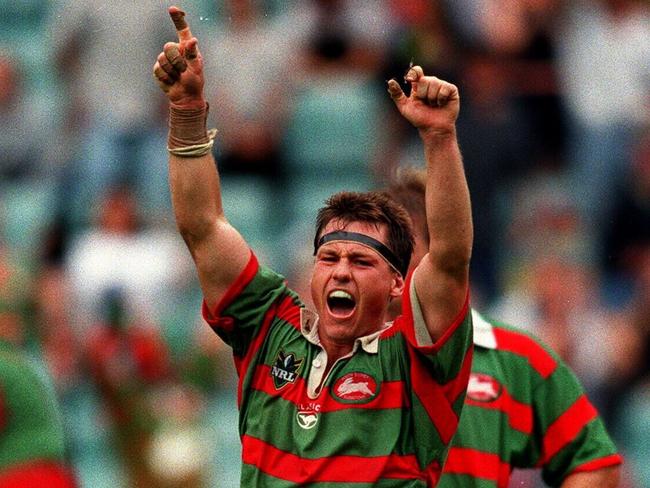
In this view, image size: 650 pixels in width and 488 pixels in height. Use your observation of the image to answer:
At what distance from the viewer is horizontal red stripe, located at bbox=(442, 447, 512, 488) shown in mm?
5082

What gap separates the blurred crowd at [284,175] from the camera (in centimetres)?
897

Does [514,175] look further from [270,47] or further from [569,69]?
[270,47]

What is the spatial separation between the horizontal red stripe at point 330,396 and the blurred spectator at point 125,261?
461 centimetres

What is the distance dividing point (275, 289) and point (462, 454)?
35.0 inches

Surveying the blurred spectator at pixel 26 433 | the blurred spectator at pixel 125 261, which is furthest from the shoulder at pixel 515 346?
the blurred spectator at pixel 125 261

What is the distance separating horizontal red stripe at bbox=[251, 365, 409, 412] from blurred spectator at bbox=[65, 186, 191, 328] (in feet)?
15.1

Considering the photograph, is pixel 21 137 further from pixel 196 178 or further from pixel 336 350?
pixel 336 350

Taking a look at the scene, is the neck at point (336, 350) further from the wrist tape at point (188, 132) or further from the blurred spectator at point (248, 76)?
the blurred spectator at point (248, 76)

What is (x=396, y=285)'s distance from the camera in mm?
4734

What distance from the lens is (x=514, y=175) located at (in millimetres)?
9594

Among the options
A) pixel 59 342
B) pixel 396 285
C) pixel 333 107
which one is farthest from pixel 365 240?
pixel 333 107

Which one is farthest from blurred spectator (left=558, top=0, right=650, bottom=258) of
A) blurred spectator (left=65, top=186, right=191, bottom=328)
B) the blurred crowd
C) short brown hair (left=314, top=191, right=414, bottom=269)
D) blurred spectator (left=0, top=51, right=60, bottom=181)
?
short brown hair (left=314, top=191, right=414, bottom=269)

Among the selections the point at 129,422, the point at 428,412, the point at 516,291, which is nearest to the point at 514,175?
the point at 516,291

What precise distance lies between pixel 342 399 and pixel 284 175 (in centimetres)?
595
